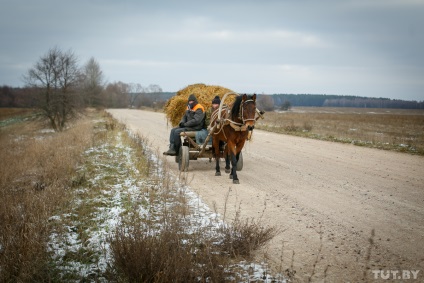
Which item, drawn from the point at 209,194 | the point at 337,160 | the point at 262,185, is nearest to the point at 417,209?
the point at 262,185

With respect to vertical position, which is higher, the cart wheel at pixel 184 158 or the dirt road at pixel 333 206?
the cart wheel at pixel 184 158

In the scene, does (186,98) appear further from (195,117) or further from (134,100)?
(134,100)

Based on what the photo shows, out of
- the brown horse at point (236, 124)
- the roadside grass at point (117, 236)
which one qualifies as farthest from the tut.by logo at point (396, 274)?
the brown horse at point (236, 124)

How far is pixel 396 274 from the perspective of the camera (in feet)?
12.2

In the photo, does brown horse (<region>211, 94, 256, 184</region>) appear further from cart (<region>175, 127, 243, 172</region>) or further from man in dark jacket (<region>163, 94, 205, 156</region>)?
man in dark jacket (<region>163, 94, 205, 156</region>)

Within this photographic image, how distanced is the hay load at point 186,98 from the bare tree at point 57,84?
1782cm

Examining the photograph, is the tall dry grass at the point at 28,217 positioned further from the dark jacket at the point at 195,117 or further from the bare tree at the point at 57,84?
→ the bare tree at the point at 57,84

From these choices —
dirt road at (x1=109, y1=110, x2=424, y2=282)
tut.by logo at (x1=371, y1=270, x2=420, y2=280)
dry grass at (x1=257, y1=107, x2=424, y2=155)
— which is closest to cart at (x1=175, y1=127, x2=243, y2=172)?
dirt road at (x1=109, y1=110, x2=424, y2=282)

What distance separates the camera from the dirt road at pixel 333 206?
401cm

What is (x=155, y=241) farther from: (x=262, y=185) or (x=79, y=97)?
Answer: (x=79, y=97)

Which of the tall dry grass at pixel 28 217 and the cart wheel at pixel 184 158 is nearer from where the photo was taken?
A: the tall dry grass at pixel 28 217

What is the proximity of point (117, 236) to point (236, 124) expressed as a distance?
4888 mm

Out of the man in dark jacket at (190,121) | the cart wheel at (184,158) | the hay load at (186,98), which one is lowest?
the cart wheel at (184,158)

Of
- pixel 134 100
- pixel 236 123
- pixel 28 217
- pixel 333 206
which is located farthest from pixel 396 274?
pixel 134 100
